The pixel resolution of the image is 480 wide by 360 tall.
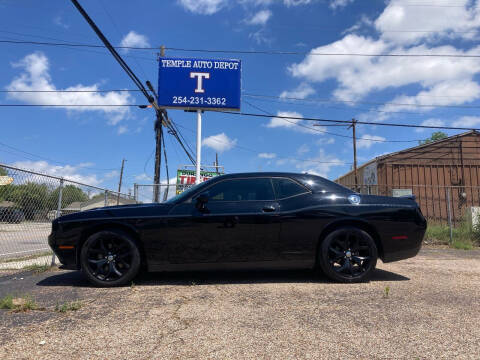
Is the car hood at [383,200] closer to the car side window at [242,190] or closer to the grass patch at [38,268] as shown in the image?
the car side window at [242,190]

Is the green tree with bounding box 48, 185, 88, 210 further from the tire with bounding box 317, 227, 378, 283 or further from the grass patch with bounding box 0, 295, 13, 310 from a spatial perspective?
the tire with bounding box 317, 227, 378, 283

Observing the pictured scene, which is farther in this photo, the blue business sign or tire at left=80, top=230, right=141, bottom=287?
the blue business sign

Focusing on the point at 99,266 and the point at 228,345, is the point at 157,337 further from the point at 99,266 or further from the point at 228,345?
the point at 99,266

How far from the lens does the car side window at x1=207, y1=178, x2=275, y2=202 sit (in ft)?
13.3

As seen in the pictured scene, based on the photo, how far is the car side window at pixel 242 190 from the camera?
4043 mm

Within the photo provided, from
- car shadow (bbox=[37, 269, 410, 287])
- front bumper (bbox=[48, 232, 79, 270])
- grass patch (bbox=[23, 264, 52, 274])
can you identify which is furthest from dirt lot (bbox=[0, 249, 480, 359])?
grass patch (bbox=[23, 264, 52, 274])

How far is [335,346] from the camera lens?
2170 millimetres

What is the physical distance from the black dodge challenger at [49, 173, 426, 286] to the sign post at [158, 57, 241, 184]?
6438 mm

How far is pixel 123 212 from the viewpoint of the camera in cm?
393

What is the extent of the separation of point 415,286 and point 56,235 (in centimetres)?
442

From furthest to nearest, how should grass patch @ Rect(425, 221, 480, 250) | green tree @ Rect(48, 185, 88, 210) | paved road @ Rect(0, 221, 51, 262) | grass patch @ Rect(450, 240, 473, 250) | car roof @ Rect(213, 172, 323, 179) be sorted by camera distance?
grass patch @ Rect(425, 221, 480, 250) < grass patch @ Rect(450, 240, 473, 250) < green tree @ Rect(48, 185, 88, 210) < paved road @ Rect(0, 221, 51, 262) < car roof @ Rect(213, 172, 323, 179)

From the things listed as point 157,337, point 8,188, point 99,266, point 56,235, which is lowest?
point 157,337

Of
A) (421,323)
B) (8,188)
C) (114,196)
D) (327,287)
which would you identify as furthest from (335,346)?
(114,196)

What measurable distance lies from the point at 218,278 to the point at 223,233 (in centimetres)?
75
